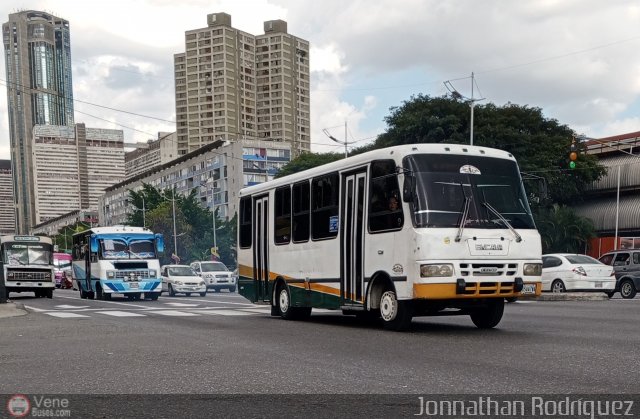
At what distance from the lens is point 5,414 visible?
6.28 meters

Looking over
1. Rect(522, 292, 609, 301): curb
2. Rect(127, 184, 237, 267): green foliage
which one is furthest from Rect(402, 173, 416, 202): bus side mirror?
Rect(127, 184, 237, 267): green foliage

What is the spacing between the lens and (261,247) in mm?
18422

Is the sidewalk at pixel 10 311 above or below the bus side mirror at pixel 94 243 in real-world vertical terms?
below

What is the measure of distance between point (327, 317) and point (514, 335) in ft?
21.0

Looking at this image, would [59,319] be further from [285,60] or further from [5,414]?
[285,60]

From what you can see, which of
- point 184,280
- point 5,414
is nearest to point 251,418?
point 5,414

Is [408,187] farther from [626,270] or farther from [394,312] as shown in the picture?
[626,270]

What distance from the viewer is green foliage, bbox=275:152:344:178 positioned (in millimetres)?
89438

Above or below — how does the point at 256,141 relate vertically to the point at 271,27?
below

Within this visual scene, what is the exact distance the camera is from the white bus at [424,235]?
1264 centimetres

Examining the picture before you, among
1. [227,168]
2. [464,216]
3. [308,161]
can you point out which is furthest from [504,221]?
[227,168]

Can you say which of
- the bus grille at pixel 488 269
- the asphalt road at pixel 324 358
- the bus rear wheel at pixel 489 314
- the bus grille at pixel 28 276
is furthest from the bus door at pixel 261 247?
the bus grille at pixel 28 276

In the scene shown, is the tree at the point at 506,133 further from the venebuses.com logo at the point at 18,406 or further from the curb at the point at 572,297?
the venebuses.com logo at the point at 18,406

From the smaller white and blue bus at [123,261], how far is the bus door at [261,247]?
1452 centimetres
